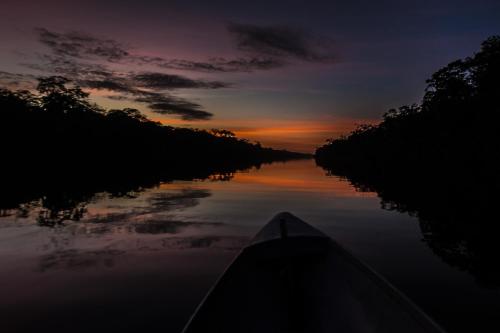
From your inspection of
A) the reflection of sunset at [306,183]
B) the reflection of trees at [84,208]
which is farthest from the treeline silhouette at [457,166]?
the reflection of trees at [84,208]

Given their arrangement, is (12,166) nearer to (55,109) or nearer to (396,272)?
(55,109)

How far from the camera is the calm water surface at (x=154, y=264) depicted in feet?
25.4

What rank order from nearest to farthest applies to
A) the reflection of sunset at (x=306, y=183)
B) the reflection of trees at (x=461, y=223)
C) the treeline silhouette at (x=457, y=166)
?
the reflection of trees at (x=461, y=223) < the treeline silhouette at (x=457, y=166) < the reflection of sunset at (x=306, y=183)

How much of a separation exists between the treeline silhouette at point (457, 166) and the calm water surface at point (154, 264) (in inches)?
45.7

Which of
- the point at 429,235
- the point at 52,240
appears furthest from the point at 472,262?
the point at 52,240

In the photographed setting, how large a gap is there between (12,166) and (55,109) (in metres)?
25.9

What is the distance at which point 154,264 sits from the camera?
438 inches

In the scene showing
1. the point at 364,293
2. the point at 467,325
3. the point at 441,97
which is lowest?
the point at 467,325

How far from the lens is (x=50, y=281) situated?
979 cm

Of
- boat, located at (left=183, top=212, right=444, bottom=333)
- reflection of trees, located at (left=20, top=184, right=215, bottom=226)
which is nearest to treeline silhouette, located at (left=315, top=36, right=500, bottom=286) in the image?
boat, located at (left=183, top=212, right=444, bottom=333)

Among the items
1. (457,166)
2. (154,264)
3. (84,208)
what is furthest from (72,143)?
(154,264)

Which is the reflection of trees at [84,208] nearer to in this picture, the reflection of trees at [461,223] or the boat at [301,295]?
the boat at [301,295]

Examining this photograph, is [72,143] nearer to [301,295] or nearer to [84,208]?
[84,208]

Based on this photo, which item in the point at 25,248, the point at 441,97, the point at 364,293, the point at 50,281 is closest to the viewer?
the point at 364,293
